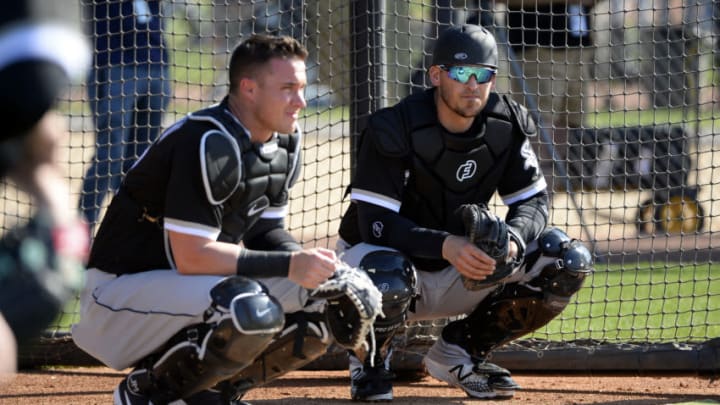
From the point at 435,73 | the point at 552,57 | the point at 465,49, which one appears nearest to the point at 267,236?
the point at 435,73

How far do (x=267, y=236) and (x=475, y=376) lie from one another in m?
1.12

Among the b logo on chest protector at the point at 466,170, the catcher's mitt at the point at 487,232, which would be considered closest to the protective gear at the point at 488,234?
the catcher's mitt at the point at 487,232

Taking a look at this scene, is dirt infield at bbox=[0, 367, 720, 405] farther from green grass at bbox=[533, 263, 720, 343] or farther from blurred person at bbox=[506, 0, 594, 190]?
blurred person at bbox=[506, 0, 594, 190]

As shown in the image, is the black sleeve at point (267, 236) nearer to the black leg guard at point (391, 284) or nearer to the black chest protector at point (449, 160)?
the black leg guard at point (391, 284)

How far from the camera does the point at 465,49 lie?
474 centimetres

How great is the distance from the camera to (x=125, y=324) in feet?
13.5

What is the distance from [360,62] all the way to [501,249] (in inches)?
63.6

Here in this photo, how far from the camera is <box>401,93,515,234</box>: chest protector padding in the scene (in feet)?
15.5

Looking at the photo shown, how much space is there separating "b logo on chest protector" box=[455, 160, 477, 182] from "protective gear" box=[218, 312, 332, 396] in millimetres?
991

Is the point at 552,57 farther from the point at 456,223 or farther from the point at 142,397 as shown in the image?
the point at 142,397

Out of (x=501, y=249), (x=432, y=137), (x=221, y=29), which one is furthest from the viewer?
(x=221, y=29)

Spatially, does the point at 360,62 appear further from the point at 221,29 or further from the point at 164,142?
the point at 221,29

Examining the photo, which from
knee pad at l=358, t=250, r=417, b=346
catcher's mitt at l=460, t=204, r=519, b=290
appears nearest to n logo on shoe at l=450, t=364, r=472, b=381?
knee pad at l=358, t=250, r=417, b=346

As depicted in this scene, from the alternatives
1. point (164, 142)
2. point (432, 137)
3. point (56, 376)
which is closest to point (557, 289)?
point (432, 137)
